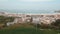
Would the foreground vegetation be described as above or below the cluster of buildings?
below

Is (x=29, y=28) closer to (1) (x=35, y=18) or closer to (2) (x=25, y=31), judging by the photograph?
(2) (x=25, y=31)

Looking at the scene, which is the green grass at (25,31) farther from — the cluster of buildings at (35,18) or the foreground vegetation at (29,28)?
the cluster of buildings at (35,18)

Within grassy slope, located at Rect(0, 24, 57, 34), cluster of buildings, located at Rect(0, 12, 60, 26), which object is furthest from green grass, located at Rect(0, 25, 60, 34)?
cluster of buildings, located at Rect(0, 12, 60, 26)

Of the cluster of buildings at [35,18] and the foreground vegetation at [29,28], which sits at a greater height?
the cluster of buildings at [35,18]

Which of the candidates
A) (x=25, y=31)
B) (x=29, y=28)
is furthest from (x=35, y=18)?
(x=25, y=31)

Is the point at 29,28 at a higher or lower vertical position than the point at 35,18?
lower

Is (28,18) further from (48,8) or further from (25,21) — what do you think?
(48,8)

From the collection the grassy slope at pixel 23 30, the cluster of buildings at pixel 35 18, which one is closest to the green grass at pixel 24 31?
the grassy slope at pixel 23 30

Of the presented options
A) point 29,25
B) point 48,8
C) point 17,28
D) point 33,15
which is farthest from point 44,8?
point 17,28

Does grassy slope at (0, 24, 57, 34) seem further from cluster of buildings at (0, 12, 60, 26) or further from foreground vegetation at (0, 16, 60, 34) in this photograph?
cluster of buildings at (0, 12, 60, 26)

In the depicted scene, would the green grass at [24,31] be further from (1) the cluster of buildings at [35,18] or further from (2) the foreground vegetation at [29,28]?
(1) the cluster of buildings at [35,18]

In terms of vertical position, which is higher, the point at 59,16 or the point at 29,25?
the point at 59,16
